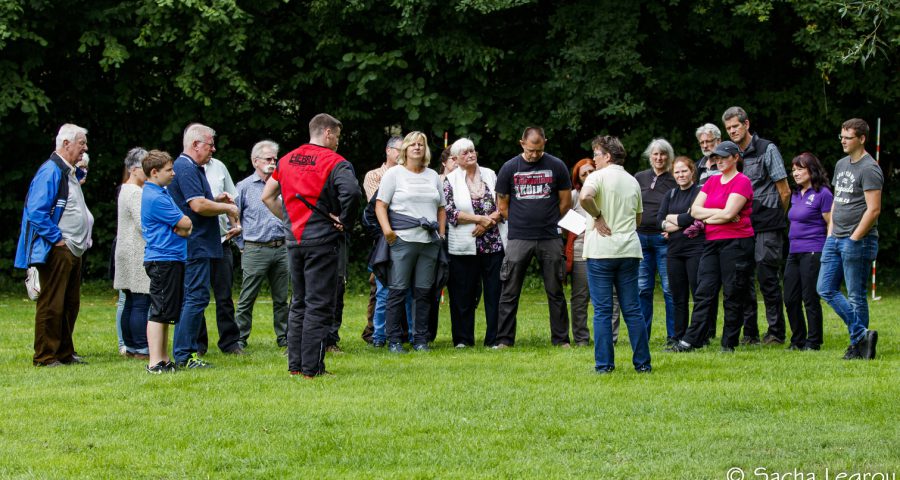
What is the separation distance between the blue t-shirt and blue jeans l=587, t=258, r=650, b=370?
298cm

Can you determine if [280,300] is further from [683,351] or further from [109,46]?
[109,46]

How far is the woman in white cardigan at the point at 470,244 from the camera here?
32.8 feet

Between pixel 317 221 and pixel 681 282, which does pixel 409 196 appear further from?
pixel 681 282

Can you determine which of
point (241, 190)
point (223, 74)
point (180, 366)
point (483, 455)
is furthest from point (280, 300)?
point (223, 74)

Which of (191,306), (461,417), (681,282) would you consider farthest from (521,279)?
(461,417)

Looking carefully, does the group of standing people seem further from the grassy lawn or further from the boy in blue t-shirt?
the grassy lawn

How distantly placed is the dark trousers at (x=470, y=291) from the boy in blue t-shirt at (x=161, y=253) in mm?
2762

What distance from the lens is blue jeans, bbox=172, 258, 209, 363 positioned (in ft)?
28.0

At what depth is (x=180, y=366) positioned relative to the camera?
8.49 m

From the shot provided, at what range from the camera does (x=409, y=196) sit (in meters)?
9.43

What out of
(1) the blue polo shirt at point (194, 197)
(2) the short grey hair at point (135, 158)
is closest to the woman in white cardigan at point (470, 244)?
(1) the blue polo shirt at point (194, 197)

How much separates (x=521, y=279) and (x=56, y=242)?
3.87 m

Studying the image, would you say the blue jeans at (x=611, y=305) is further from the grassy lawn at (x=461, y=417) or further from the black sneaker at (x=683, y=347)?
the black sneaker at (x=683, y=347)

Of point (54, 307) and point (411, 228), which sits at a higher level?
point (411, 228)
